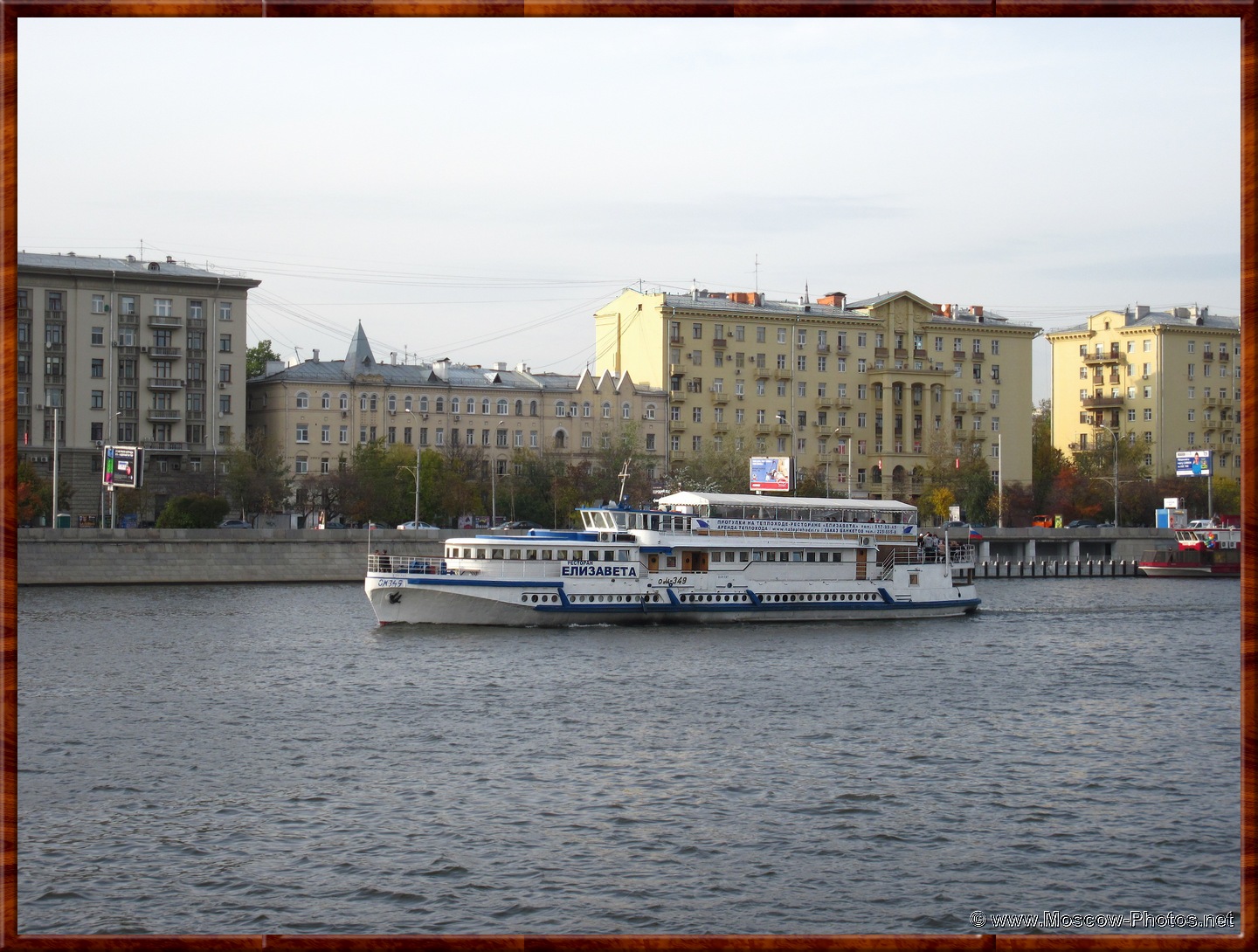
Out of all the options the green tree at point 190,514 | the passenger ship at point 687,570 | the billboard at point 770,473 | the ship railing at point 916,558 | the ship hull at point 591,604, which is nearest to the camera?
the ship hull at point 591,604

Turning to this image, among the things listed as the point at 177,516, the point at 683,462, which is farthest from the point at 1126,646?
the point at 683,462

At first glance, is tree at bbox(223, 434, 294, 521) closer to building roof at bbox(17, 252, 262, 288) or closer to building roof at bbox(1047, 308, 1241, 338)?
building roof at bbox(17, 252, 262, 288)

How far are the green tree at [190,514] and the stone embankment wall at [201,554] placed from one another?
4.52m

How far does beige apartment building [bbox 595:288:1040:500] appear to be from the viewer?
94750 millimetres

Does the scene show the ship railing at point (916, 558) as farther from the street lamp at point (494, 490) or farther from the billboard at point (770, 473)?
the street lamp at point (494, 490)

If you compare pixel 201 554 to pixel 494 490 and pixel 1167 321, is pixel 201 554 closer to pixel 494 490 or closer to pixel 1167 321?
pixel 494 490

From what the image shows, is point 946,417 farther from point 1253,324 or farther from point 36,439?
point 1253,324

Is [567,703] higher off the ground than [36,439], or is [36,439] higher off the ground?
[36,439]

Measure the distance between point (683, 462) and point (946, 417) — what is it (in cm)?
2208

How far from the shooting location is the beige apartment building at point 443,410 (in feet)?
282

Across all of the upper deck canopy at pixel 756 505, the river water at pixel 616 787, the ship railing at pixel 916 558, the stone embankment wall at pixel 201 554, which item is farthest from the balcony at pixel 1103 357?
the river water at pixel 616 787

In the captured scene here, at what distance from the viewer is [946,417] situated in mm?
102188

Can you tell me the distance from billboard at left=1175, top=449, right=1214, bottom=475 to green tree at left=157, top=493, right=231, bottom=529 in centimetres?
5750

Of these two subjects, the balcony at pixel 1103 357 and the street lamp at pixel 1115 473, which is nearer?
the street lamp at pixel 1115 473
